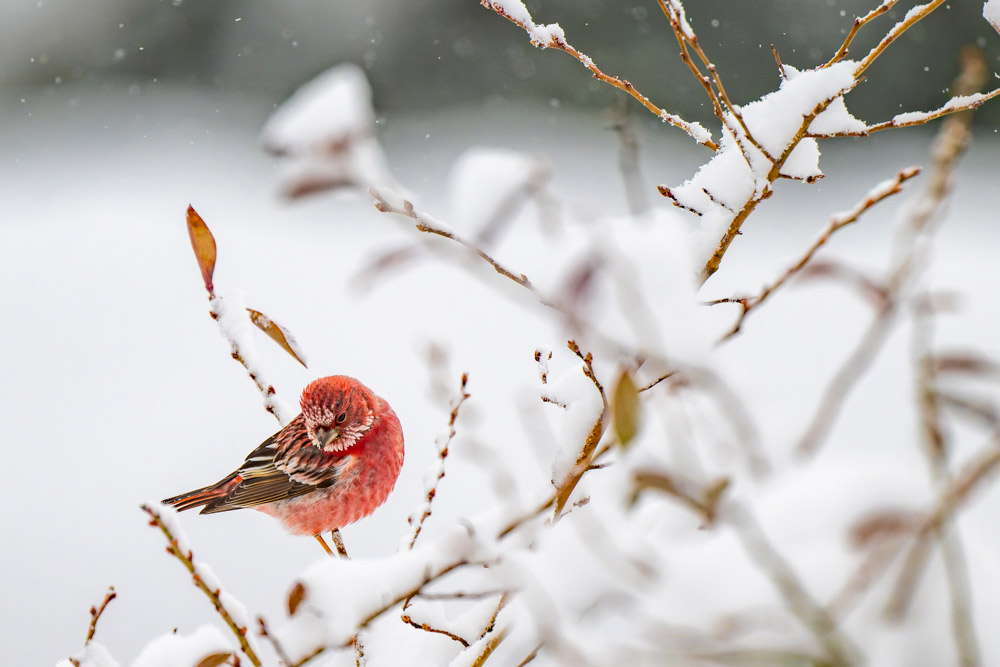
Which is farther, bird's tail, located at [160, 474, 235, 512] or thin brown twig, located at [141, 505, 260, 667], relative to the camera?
bird's tail, located at [160, 474, 235, 512]

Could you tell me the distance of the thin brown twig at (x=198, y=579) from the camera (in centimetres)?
69

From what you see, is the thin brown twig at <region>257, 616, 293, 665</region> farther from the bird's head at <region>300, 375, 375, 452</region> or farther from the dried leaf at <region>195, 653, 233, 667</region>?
A: the bird's head at <region>300, 375, 375, 452</region>

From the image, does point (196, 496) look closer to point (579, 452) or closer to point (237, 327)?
point (237, 327)

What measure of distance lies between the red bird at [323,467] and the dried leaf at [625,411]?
95 cm

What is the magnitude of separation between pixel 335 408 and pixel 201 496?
21.3 inches

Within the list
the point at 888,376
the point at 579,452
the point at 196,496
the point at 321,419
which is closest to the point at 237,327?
the point at 321,419

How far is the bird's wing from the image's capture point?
165cm

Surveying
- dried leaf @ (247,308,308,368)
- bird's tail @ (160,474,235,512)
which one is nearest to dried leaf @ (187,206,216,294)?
dried leaf @ (247,308,308,368)

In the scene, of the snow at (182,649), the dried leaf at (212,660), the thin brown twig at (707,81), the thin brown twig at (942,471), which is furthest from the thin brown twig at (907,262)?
the snow at (182,649)

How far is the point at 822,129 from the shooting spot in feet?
2.95

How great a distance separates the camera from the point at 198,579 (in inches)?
28.7

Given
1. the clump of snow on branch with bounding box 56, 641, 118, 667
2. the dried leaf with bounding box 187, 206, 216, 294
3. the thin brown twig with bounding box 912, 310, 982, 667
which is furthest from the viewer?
the clump of snow on branch with bounding box 56, 641, 118, 667

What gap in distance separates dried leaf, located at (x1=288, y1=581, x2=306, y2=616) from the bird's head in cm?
76

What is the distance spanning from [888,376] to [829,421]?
3.52 meters
